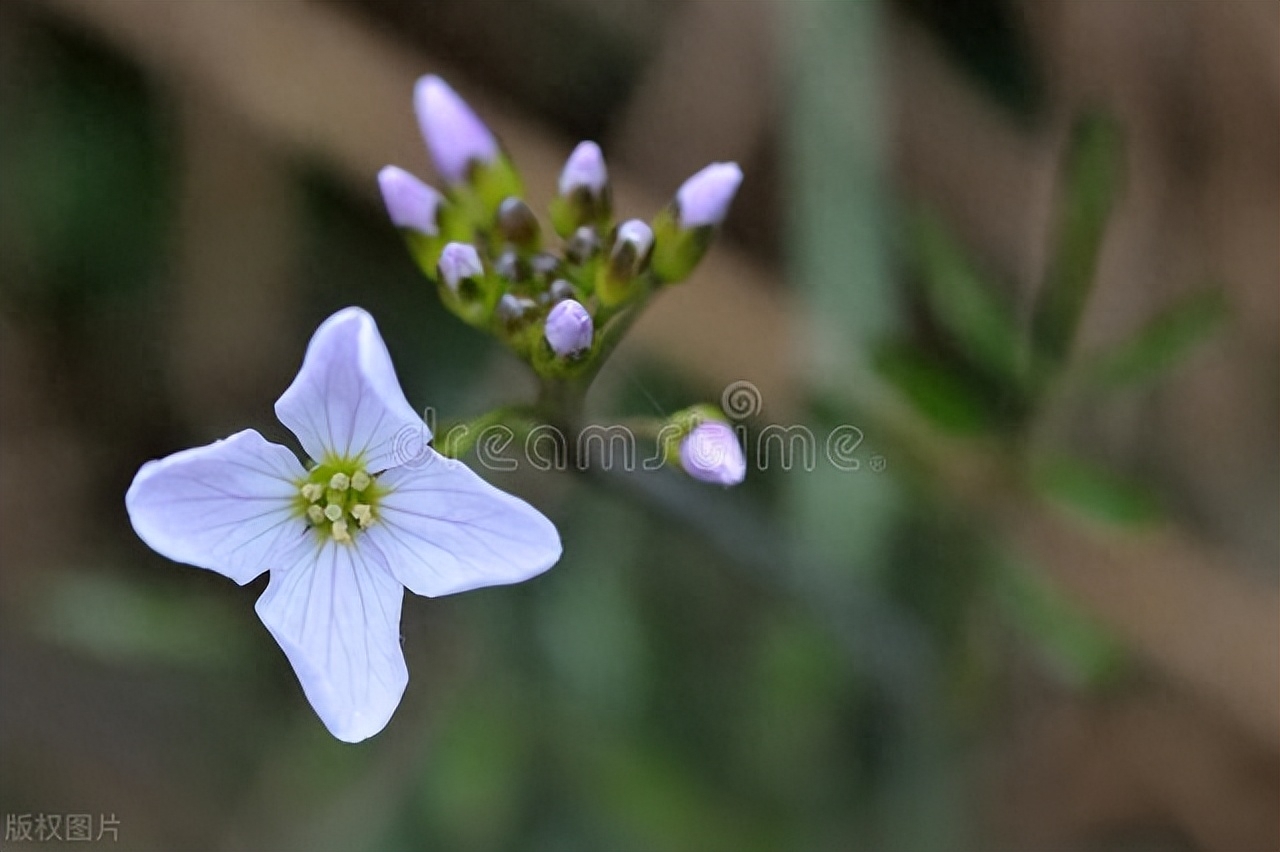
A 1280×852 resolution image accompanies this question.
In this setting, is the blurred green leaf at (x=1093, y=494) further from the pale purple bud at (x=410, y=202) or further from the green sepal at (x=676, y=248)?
the pale purple bud at (x=410, y=202)

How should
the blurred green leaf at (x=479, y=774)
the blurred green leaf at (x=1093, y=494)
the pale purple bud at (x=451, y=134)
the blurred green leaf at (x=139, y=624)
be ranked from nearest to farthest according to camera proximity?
1. the pale purple bud at (x=451, y=134)
2. the blurred green leaf at (x=1093, y=494)
3. the blurred green leaf at (x=479, y=774)
4. the blurred green leaf at (x=139, y=624)

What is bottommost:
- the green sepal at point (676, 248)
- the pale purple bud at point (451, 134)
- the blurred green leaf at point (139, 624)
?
the blurred green leaf at point (139, 624)

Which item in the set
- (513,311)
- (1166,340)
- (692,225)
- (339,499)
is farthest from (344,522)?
(1166,340)

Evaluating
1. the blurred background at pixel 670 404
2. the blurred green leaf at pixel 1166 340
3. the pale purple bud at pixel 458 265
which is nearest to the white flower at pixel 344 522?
the pale purple bud at pixel 458 265

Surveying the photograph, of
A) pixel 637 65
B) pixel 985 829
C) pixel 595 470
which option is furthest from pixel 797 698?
pixel 637 65

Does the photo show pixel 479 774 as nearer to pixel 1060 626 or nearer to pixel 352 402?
pixel 1060 626

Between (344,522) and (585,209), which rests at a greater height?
(585,209)
